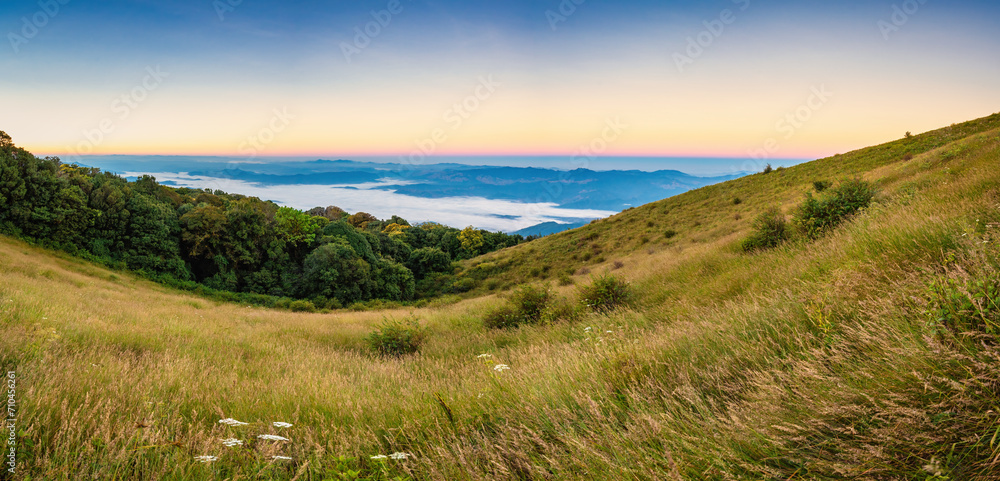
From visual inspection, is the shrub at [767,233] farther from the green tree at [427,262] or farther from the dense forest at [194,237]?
the green tree at [427,262]

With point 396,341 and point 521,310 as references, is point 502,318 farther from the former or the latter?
point 396,341

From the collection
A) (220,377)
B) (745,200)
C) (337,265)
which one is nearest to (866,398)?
(220,377)

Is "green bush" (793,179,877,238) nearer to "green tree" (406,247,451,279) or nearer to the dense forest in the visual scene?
the dense forest

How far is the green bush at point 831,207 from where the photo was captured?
28.9ft

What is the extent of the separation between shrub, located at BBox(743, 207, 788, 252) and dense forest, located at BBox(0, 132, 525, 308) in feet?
89.5

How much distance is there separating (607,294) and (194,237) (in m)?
37.0

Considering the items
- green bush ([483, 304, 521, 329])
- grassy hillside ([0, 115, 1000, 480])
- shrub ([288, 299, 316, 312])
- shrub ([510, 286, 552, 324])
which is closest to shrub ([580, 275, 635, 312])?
shrub ([510, 286, 552, 324])

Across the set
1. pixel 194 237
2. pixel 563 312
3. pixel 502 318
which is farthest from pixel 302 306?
pixel 563 312

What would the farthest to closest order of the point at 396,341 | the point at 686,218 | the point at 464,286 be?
the point at 464,286, the point at 686,218, the point at 396,341

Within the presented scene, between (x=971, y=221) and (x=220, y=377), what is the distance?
846 centimetres

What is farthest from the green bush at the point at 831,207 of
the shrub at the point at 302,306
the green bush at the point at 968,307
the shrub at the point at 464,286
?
the shrub at the point at 464,286

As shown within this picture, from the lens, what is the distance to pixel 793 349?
3.28 metres

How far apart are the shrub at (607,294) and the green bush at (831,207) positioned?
4.07 metres

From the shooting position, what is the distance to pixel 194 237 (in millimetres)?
33469
